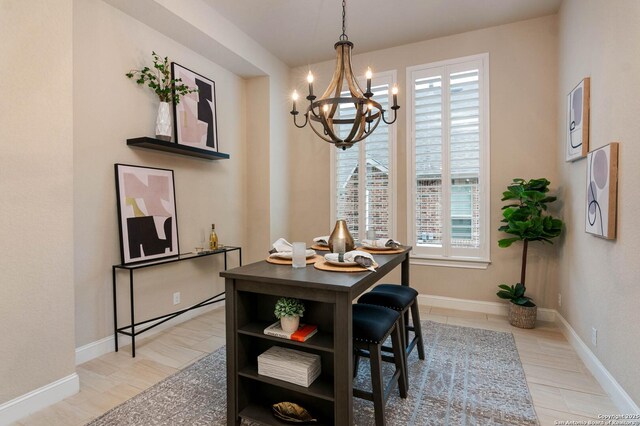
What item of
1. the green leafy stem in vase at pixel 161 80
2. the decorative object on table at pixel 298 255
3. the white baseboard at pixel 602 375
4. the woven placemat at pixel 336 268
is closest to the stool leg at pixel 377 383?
the woven placemat at pixel 336 268

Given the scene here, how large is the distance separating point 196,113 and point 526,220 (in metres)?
3.65

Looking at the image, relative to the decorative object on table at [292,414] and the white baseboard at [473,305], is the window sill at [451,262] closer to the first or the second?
the white baseboard at [473,305]

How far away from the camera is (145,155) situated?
3.15 meters

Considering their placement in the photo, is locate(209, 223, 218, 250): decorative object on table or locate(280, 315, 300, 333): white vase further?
locate(209, 223, 218, 250): decorative object on table

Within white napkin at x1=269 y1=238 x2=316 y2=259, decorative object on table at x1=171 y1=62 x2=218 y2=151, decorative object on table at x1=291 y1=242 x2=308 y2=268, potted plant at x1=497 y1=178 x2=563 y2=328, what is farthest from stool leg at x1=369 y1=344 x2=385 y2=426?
decorative object on table at x1=171 y1=62 x2=218 y2=151

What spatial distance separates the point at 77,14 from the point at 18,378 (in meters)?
2.64

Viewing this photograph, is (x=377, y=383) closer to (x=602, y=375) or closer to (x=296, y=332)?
(x=296, y=332)

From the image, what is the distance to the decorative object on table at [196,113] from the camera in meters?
3.39

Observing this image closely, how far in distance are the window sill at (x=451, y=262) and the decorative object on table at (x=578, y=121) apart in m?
1.38

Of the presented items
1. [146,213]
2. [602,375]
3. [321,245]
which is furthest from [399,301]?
[146,213]

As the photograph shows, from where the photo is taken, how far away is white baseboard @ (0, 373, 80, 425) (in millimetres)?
1904

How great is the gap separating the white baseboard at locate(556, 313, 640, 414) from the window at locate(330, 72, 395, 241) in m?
2.03

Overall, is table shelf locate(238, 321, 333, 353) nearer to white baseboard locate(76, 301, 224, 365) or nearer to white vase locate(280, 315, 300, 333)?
white vase locate(280, 315, 300, 333)

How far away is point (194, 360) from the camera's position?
2.70 metres
